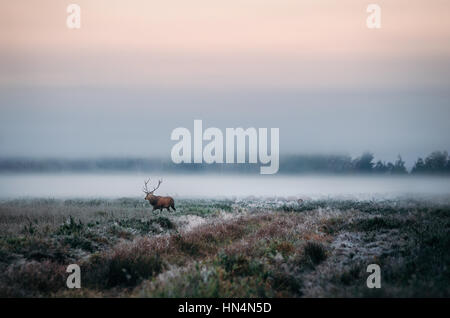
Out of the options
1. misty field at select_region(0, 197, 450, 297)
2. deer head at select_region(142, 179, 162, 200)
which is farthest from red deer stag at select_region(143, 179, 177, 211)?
misty field at select_region(0, 197, 450, 297)

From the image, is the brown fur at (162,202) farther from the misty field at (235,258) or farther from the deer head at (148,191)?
the misty field at (235,258)

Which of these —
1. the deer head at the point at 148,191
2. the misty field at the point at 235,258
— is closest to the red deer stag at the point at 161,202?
the deer head at the point at 148,191

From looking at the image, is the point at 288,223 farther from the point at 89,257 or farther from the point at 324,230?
the point at 89,257

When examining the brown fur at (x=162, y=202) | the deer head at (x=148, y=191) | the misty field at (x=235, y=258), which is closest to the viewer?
the misty field at (x=235, y=258)

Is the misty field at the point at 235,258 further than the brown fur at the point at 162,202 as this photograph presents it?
No

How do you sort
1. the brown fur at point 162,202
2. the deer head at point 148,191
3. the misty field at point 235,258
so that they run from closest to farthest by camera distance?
1. the misty field at point 235,258
2. the brown fur at point 162,202
3. the deer head at point 148,191

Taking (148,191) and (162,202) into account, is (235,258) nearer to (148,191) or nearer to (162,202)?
(162,202)

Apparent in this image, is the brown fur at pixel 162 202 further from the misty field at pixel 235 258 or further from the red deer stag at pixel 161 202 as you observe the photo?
the misty field at pixel 235 258

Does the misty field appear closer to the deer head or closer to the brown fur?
the brown fur

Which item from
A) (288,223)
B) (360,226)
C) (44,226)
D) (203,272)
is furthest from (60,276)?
(360,226)

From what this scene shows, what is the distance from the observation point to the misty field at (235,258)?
20.4 feet

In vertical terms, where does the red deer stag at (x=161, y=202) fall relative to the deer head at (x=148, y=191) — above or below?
below
